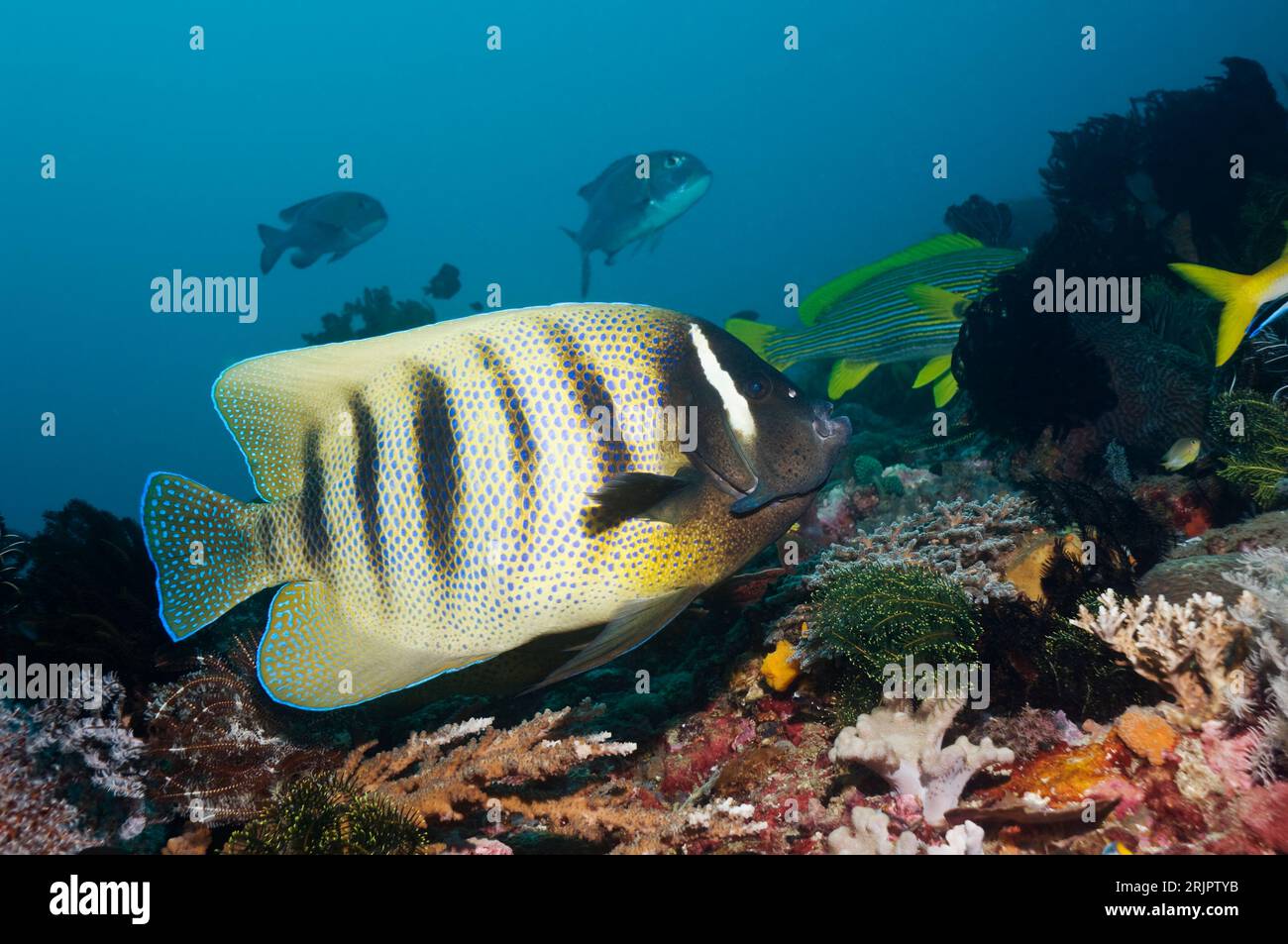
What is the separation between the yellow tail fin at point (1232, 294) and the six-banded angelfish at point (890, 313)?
2458mm

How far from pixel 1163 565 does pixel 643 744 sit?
302cm

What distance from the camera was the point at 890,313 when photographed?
6.00 m

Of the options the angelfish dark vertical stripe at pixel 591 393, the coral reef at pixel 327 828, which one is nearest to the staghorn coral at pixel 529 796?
the coral reef at pixel 327 828

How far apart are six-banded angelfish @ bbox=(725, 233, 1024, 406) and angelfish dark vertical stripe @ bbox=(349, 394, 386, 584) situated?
409 centimetres

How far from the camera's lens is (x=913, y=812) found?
2623mm

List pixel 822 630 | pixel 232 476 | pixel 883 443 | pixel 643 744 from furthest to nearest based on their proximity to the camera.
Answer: pixel 232 476 < pixel 883 443 < pixel 643 744 < pixel 822 630

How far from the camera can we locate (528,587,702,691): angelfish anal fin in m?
1.96

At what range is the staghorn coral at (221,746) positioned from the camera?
2.82 metres

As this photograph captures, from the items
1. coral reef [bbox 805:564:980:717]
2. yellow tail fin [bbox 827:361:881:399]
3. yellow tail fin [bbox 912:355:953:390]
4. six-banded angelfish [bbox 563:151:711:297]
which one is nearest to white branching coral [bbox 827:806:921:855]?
coral reef [bbox 805:564:980:717]

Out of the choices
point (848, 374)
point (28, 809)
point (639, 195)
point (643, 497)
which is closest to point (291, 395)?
point (643, 497)

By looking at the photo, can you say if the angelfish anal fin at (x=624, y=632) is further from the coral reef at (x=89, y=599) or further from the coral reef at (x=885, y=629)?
the coral reef at (x=89, y=599)

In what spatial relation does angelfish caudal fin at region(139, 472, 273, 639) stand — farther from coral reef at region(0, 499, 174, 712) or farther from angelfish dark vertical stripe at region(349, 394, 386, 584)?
coral reef at region(0, 499, 174, 712)

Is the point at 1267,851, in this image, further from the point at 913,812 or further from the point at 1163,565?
the point at 1163,565

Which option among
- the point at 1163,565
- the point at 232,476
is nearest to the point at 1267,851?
the point at 1163,565
